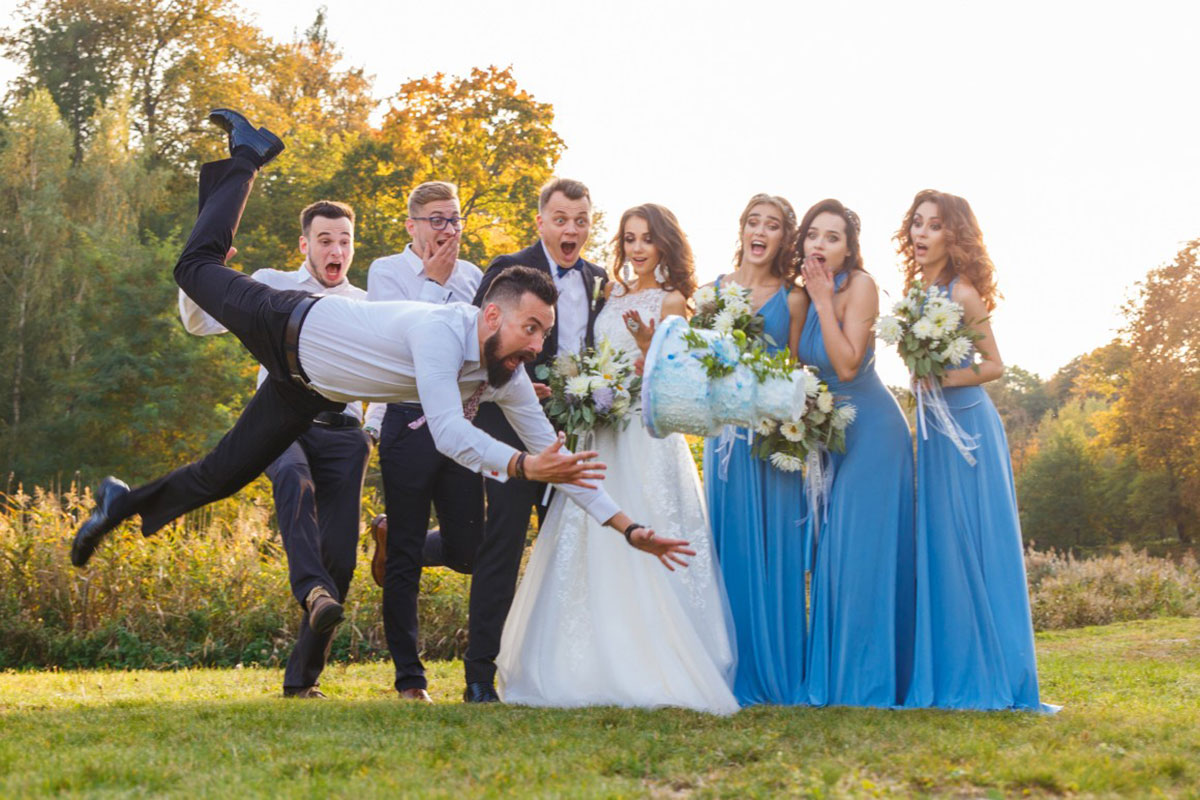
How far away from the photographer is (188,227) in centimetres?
3650

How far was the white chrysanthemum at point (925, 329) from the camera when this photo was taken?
6781mm

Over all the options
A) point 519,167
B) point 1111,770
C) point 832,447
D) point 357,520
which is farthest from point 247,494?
point 1111,770

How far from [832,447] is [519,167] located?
21895 millimetres

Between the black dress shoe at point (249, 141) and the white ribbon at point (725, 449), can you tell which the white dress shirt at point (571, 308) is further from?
the black dress shoe at point (249, 141)

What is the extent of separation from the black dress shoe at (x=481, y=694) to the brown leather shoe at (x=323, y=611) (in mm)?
845

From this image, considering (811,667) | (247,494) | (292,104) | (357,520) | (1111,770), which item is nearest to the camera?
(1111,770)

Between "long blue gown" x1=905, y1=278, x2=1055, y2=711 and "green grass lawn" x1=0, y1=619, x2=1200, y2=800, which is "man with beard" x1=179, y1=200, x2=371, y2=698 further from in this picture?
"long blue gown" x1=905, y1=278, x2=1055, y2=711

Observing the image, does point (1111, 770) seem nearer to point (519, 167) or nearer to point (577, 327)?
point (577, 327)

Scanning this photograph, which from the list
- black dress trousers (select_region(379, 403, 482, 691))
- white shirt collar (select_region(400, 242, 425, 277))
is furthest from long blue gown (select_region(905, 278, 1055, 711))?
white shirt collar (select_region(400, 242, 425, 277))

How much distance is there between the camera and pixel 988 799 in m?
4.23

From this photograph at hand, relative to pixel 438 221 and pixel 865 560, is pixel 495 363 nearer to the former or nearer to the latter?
pixel 438 221

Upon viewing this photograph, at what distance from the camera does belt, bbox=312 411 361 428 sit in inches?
291

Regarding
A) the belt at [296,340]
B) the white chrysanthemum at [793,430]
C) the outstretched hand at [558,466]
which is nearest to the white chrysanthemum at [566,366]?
the white chrysanthemum at [793,430]

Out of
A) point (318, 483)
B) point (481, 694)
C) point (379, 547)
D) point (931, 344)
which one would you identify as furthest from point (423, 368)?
point (931, 344)
